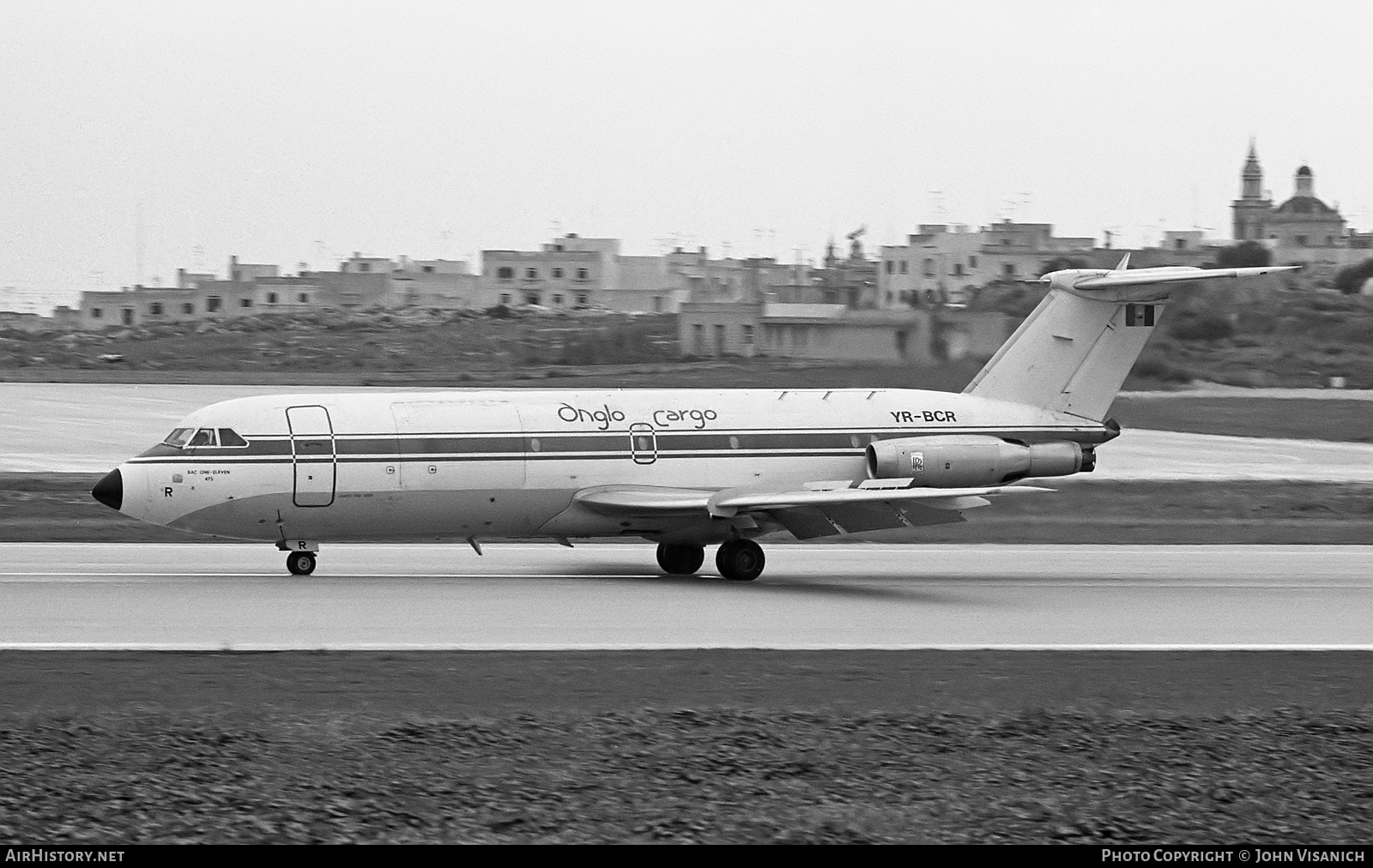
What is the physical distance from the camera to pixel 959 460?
2575cm

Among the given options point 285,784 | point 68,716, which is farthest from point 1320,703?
point 68,716

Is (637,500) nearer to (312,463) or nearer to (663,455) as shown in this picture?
(663,455)

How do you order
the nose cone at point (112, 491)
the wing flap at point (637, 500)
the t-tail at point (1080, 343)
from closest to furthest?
the nose cone at point (112, 491) → the wing flap at point (637, 500) → the t-tail at point (1080, 343)

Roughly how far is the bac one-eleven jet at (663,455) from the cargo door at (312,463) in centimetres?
2

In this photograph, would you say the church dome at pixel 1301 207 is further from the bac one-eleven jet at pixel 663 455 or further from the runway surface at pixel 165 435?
the bac one-eleven jet at pixel 663 455

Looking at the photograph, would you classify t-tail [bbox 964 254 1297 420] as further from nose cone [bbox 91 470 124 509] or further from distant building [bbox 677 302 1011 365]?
nose cone [bbox 91 470 124 509]

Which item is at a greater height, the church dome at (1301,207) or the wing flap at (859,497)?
the church dome at (1301,207)

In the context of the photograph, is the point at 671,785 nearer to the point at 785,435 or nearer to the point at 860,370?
the point at 785,435

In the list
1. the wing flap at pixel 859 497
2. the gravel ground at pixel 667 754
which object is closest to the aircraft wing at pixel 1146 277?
the wing flap at pixel 859 497

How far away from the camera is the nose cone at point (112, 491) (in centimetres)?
2322

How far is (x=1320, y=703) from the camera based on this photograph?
47.0 feet

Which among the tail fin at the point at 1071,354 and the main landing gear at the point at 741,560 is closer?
the main landing gear at the point at 741,560

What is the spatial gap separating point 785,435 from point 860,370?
5444mm

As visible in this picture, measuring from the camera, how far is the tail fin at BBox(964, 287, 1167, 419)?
27406mm
